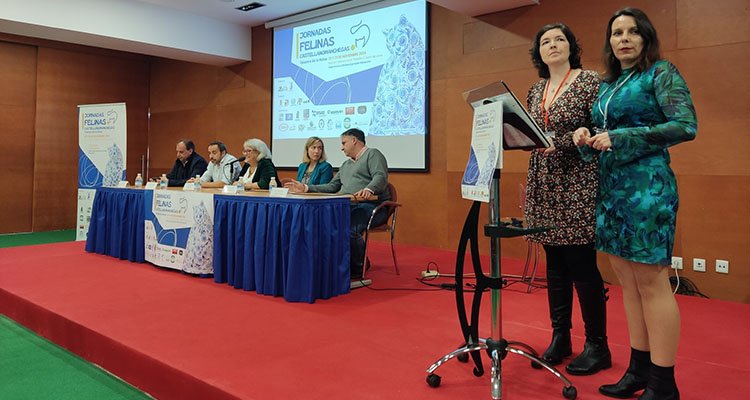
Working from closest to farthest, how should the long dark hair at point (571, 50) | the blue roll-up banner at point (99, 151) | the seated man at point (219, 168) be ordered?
1. the long dark hair at point (571, 50)
2. the seated man at point (219, 168)
3. the blue roll-up banner at point (99, 151)

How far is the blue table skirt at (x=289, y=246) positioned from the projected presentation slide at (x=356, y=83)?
2248 mm

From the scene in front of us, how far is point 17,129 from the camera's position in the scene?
21.6ft

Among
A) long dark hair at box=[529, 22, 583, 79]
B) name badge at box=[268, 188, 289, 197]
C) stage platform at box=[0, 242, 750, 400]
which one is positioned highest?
long dark hair at box=[529, 22, 583, 79]

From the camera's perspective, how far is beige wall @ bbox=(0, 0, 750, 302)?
10.8 feet

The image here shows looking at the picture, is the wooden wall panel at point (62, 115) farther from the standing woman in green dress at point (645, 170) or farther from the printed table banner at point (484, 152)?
the standing woman in green dress at point (645, 170)

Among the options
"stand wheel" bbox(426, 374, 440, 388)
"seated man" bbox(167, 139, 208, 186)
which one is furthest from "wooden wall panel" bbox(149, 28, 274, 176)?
"stand wheel" bbox(426, 374, 440, 388)

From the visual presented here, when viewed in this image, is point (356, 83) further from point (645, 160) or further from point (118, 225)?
point (645, 160)

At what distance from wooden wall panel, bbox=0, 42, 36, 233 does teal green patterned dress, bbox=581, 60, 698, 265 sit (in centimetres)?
742

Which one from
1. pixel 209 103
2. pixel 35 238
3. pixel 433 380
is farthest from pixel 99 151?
pixel 433 380

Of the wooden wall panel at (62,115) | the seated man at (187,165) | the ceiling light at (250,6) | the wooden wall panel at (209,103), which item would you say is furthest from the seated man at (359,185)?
the wooden wall panel at (62,115)

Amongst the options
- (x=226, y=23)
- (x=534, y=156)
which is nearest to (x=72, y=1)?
(x=226, y=23)

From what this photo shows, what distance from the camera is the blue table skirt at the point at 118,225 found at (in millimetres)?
4031

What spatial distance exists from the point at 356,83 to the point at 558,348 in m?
4.12

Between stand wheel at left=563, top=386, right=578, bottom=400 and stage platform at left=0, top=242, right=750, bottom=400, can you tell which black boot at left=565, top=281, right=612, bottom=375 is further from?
stand wheel at left=563, top=386, right=578, bottom=400
